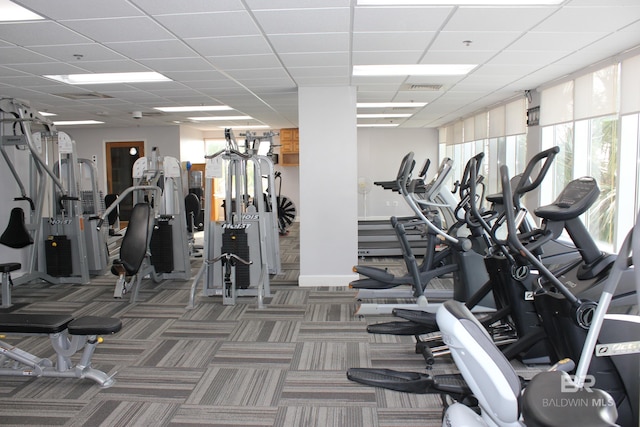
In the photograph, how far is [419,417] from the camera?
2777 millimetres

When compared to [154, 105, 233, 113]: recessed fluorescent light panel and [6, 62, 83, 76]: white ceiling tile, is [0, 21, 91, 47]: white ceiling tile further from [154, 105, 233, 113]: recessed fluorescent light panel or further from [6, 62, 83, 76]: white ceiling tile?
[154, 105, 233, 113]: recessed fluorescent light panel

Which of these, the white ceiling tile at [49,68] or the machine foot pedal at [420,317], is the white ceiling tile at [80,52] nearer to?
the white ceiling tile at [49,68]

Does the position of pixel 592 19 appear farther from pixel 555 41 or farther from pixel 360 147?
pixel 360 147

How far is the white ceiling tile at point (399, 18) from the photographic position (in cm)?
313

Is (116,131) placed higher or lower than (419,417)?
higher

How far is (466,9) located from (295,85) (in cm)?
300

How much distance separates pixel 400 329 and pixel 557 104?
3549 mm

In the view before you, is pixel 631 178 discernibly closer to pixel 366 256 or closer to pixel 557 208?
pixel 557 208

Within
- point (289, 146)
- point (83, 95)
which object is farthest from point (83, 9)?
point (289, 146)

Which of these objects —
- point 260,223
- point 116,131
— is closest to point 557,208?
point 260,223

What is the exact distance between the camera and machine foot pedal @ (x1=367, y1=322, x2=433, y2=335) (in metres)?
3.89

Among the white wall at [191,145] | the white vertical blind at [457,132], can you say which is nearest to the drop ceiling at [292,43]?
the white vertical blind at [457,132]

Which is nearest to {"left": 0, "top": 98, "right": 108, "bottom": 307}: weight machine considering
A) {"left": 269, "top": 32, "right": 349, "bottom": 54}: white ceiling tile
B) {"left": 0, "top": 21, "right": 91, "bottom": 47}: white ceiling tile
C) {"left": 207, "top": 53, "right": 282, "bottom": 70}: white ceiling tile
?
{"left": 0, "top": 21, "right": 91, "bottom": 47}: white ceiling tile

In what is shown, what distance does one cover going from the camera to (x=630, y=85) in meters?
4.30
